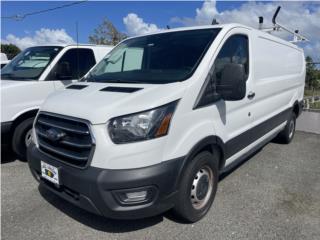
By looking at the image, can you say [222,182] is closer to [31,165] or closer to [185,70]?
[185,70]

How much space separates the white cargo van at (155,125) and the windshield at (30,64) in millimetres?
1766

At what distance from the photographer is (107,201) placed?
2477 millimetres

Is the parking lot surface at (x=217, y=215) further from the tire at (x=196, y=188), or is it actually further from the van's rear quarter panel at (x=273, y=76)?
the van's rear quarter panel at (x=273, y=76)

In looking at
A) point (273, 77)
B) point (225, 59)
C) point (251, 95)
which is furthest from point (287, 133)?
point (225, 59)

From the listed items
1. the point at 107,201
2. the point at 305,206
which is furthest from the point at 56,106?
the point at 305,206

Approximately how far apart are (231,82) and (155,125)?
3.46 ft

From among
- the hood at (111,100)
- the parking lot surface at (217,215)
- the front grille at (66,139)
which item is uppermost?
the hood at (111,100)

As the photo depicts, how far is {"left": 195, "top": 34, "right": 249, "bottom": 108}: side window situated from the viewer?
295cm

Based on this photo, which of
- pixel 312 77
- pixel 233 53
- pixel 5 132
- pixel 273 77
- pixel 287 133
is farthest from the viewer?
pixel 312 77

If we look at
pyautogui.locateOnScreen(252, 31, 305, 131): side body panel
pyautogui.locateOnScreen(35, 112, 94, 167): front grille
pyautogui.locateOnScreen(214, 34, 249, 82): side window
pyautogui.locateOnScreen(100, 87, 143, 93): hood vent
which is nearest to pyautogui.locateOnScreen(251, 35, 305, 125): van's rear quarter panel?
pyautogui.locateOnScreen(252, 31, 305, 131): side body panel

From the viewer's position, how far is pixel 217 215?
3.30 metres

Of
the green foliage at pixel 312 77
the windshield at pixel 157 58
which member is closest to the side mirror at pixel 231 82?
the windshield at pixel 157 58

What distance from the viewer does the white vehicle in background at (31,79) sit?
15.1ft

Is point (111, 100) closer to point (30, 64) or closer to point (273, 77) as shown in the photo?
point (273, 77)
